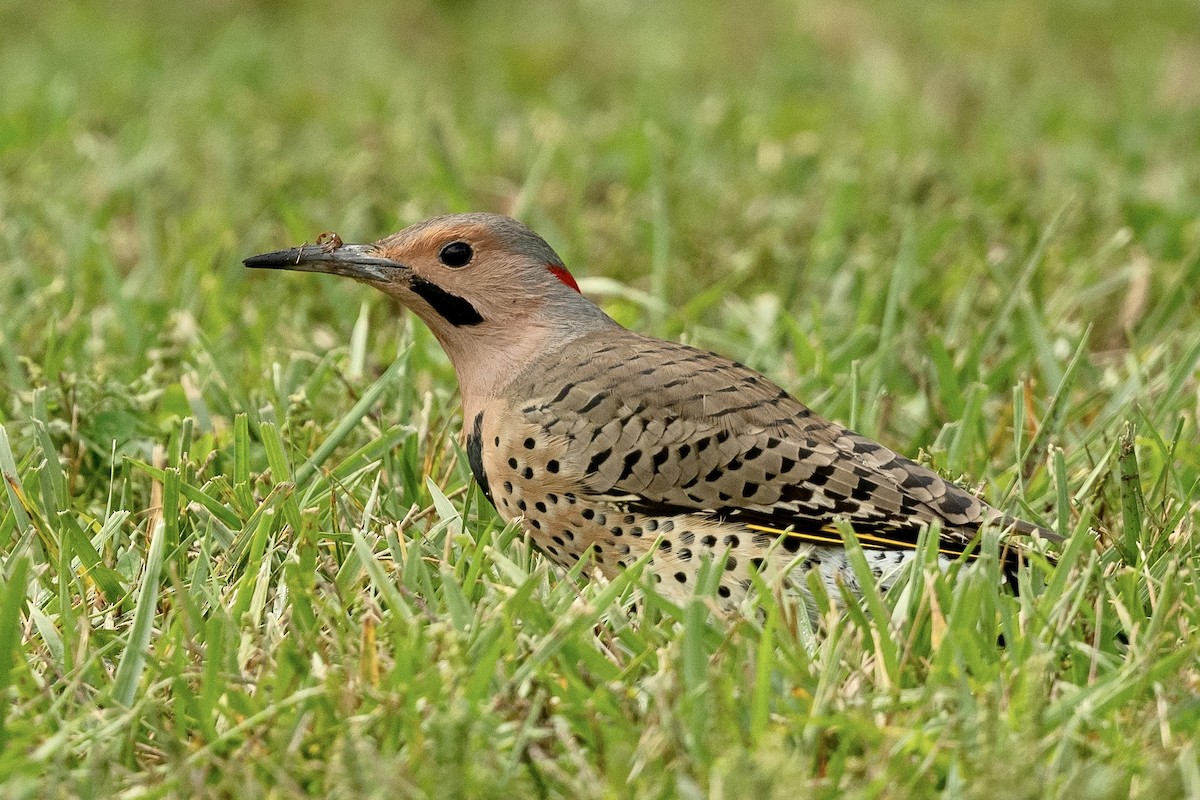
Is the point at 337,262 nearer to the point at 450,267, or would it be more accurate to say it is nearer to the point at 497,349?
the point at 450,267

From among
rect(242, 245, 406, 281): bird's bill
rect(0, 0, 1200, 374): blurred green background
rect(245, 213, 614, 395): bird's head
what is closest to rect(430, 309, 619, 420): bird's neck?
rect(245, 213, 614, 395): bird's head

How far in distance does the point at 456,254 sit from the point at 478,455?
624 mm

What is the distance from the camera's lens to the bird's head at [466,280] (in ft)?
14.2

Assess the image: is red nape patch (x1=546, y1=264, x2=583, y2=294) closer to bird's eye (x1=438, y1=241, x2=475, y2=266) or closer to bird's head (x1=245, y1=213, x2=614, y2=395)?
bird's head (x1=245, y1=213, x2=614, y2=395)

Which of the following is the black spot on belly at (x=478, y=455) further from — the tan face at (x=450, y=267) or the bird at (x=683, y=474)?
the tan face at (x=450, y=267)

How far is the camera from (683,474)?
386 cm

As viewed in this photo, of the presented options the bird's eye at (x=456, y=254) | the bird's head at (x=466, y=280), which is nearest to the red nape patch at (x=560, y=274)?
the bird's head at (x=466, y=280)

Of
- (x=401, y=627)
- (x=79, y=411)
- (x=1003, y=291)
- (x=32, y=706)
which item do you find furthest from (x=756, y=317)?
(x=32, y=706)

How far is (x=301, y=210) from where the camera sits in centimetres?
662

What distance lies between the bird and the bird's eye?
10cm

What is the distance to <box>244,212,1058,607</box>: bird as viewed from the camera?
12.3ft

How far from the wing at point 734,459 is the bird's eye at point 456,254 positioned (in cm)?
46

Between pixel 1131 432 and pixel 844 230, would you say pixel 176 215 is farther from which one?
pixel 1131 432

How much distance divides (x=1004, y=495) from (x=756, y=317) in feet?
5.67
